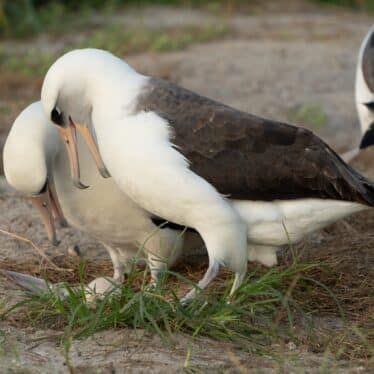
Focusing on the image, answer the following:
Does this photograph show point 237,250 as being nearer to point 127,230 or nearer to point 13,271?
point 127,230

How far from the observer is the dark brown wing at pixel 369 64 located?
8.85 meters

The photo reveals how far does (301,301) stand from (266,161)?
74 cm

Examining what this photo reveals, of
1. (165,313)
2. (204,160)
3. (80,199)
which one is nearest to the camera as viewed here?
(165,313)

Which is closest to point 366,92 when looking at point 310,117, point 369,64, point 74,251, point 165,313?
point 369,64

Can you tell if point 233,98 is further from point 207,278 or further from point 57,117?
point 207,278

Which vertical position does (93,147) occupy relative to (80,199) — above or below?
above

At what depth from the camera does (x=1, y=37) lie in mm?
12984

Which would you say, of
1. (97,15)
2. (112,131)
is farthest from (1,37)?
(112,131)

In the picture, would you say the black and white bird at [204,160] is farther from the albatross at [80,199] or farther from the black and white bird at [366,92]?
the black and white bird at [366,92]

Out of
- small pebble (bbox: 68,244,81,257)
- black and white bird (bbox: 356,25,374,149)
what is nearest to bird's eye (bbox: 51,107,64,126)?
small pebble (bbox: 68,244,81,257)

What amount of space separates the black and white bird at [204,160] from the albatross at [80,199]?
0.67 feet

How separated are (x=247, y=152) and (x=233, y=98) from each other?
200 inches

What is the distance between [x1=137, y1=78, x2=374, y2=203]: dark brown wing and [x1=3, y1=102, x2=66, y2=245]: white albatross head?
59 centimetres

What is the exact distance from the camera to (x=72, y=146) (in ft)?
17.2
